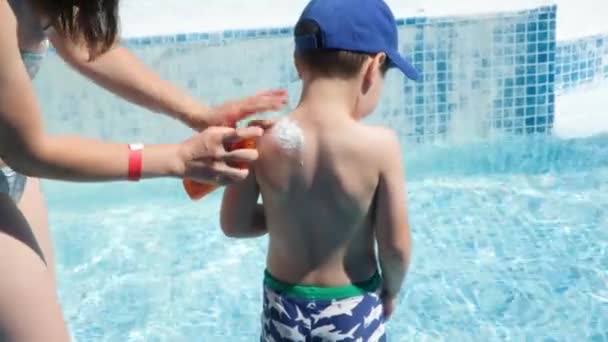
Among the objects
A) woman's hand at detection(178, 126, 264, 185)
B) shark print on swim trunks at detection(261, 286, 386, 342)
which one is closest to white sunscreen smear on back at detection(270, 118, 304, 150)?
woman's hand at detection(178, 126, 264, 185)

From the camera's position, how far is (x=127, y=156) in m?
1.88

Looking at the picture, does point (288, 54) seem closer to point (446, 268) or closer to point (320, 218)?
point (446, 268)

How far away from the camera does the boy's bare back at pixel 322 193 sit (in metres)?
1.99

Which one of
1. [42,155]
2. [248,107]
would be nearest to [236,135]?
[248,107]

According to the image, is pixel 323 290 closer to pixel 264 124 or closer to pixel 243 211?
pixel 243 211

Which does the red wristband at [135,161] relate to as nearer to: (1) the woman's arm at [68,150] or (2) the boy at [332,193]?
(1) the woman's arm at [68,150]

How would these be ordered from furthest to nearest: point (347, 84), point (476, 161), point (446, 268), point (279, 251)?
point (476, 161) → point (446, 268) → point (279, 251) → point (347, 84)

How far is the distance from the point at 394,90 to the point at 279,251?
3809mm

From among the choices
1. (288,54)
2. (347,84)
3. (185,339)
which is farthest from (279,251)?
(288,54)

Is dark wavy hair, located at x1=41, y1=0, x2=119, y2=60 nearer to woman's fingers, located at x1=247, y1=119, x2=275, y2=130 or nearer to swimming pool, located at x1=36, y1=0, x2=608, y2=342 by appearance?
woman's fingers, located at x1=247, y1=119, x2=275, y2=130

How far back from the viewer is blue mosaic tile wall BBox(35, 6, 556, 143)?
5.69 metres

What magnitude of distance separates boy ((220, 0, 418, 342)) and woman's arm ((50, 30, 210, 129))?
0.91ft

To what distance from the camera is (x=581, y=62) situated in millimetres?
6188

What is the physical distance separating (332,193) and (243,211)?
0.91ft
